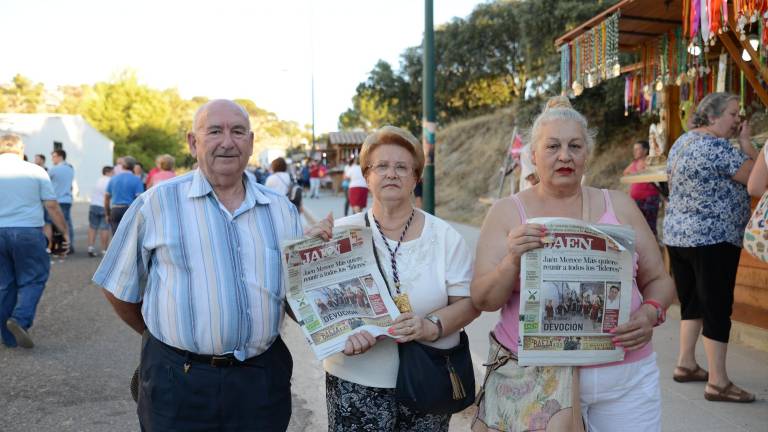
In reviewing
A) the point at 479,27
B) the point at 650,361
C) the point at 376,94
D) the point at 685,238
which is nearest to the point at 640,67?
the point at 685,238

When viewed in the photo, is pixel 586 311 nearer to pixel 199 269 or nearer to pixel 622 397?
pixel 622 397

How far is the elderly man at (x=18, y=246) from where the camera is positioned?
6051 millimetres

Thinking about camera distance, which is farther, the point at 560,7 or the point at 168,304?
the point at 560,7

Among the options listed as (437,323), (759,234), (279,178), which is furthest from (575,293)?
(279,178)

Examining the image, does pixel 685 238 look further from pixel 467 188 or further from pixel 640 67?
pixel 467 188

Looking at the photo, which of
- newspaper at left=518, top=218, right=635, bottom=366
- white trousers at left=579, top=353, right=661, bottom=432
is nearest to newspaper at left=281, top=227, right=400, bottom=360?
newspaper at left=518, top=218, right=635, bottom=366

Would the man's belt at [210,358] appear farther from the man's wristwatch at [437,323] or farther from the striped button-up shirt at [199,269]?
the man's wristwatch at [437,323]

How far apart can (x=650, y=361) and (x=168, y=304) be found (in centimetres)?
177

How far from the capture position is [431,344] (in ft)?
8.02

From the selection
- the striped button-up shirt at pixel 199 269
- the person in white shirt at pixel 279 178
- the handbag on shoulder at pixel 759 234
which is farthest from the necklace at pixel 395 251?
the person in white shirt at pixel 279 178

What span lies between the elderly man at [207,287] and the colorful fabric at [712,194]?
275 centimetres

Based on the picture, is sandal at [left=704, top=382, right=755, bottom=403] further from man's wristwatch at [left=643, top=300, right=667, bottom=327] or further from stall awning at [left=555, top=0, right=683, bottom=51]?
stall awning at [left=555, top=0, right=683, bottom=51]

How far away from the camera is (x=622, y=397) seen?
90.7 inches

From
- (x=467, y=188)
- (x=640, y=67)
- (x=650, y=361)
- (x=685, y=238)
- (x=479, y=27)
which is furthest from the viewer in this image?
(x=479, y=27)
